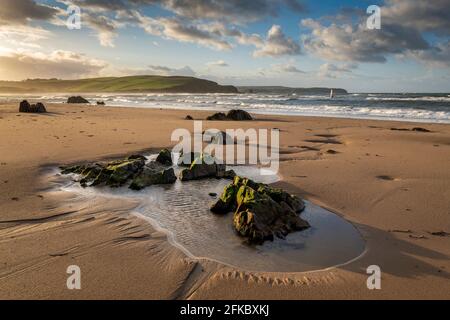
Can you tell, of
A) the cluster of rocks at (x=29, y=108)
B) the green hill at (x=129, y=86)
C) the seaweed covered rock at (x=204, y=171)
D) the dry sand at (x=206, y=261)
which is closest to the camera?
the dry sand at (x=206, y=261)

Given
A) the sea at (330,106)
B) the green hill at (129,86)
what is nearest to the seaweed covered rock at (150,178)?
the sea at (330,106)

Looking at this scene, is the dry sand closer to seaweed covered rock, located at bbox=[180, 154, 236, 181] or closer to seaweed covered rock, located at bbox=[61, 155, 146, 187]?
seaweed covered rock, located at bbox=[61, 155, 146, 187]

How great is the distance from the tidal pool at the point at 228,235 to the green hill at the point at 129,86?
357 feet

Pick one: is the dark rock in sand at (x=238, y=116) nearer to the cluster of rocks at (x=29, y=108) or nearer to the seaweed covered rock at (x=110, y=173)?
the cluster of rocks at (x=29, y=108)

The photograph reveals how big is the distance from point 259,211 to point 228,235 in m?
0.55

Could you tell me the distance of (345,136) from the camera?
14844mm

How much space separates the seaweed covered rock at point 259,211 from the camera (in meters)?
4.86

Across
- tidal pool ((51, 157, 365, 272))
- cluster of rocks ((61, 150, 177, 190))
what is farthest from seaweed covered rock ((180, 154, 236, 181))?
tidal pool ((51, 157, 365, 272))

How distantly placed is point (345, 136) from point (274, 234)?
36.2 ft

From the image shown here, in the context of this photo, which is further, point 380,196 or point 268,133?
point 268,133

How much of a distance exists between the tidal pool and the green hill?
108753 mm
